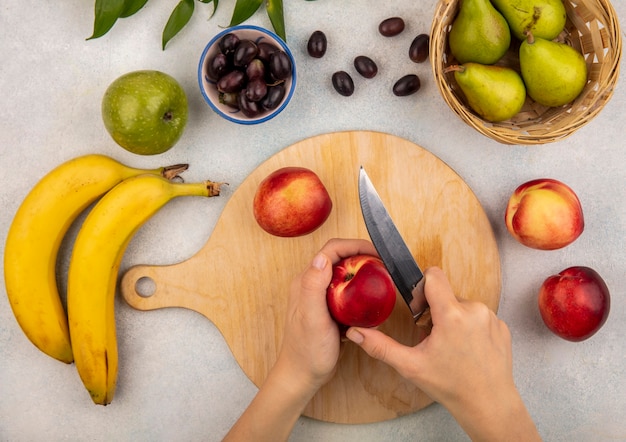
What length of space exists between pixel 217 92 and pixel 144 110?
15 cm

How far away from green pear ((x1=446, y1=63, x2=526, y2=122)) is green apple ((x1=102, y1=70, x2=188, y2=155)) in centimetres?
52

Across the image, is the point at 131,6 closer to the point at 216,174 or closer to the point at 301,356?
the point at 216,174

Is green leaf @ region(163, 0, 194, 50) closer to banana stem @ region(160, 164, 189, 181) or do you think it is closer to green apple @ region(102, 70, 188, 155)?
green apple @ region(102, 70, 188, 155)

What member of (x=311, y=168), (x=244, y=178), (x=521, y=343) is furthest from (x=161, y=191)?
(x=521, y=343)

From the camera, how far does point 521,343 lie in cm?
113

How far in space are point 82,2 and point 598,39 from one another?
3.37 feet

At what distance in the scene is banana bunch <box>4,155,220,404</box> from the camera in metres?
1.04

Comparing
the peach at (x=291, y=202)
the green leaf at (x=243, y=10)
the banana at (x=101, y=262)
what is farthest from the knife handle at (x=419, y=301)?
the green leaf at (x=243, y=10)

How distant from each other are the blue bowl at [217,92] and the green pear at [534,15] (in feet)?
1.31

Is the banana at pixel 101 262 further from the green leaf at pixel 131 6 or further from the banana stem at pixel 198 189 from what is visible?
the green leaf at pixel 131 6

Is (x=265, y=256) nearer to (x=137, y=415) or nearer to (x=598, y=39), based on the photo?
(x=137, y=415)

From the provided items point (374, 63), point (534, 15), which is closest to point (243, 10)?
point (374, 63)

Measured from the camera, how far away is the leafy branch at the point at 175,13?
1.07 meters

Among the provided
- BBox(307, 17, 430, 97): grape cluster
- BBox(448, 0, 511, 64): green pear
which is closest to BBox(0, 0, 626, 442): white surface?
BBox(307, 17, 430, 97): grape cluster
